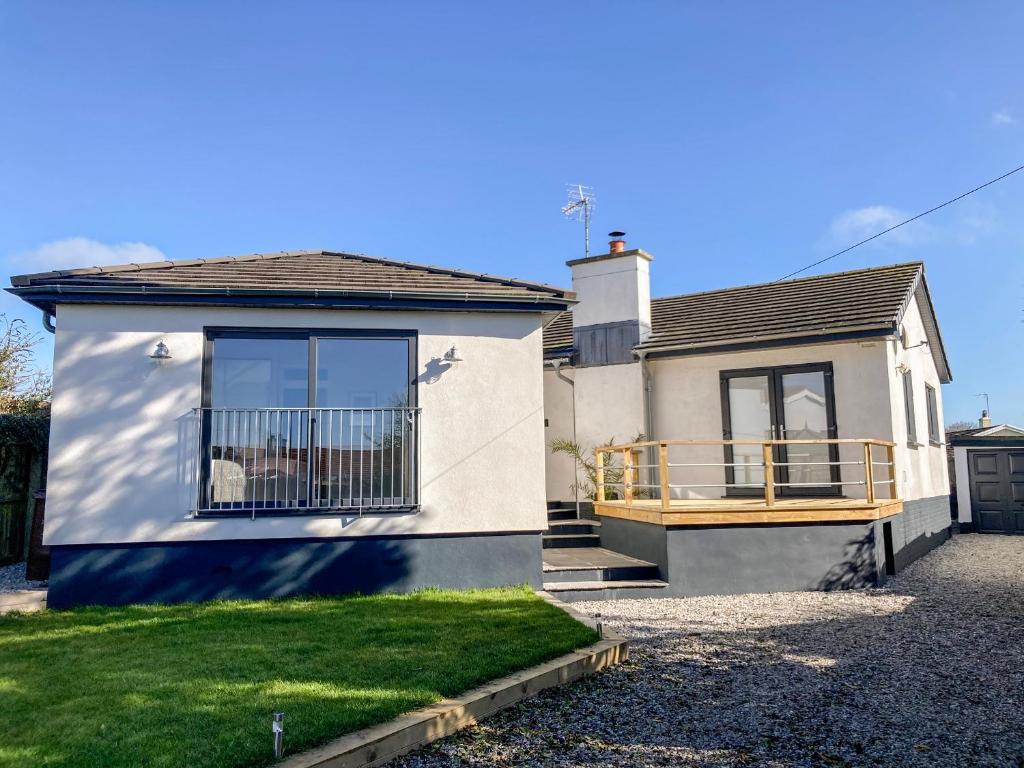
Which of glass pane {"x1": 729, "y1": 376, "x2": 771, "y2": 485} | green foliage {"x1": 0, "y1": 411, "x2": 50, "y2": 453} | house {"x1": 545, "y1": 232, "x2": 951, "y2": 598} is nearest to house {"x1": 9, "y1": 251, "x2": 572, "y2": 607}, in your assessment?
house {"x1": 545, "y1": 232, "x2": 951, "y2": 598}

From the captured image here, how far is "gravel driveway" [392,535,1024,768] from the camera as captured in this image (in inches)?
150

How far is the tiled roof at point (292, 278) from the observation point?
303 inches

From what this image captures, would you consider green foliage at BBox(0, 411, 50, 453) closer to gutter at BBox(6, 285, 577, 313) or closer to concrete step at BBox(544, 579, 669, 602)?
gutter at BBox(6, 285, 577, 313)

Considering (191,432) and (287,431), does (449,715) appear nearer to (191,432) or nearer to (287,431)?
(287,431)

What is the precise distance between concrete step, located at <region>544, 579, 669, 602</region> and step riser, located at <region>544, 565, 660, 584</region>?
0.10 metres

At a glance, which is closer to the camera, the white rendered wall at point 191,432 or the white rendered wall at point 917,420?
the white rendered wall at point 191,432

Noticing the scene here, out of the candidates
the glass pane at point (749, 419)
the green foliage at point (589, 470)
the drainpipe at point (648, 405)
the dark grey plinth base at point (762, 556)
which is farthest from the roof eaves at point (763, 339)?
the dark grey plinth base at point (762, 556)

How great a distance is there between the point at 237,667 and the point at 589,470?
8280 millimetres

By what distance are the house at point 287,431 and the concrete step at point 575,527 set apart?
3.10 metres

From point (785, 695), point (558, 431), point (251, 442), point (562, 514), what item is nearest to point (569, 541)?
point (562, 514)

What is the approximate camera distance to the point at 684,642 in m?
6.40

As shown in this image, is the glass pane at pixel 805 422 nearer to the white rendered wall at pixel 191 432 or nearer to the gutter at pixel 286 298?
the gutter at pixel 286 298

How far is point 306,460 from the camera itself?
26.3 ft

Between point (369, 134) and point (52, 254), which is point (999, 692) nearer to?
point (369, 134)
